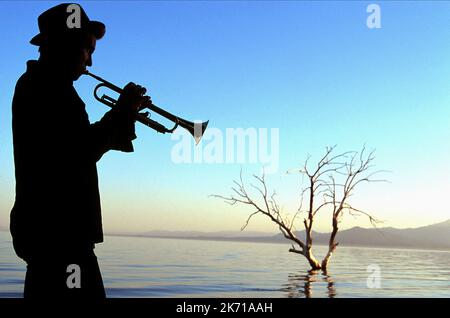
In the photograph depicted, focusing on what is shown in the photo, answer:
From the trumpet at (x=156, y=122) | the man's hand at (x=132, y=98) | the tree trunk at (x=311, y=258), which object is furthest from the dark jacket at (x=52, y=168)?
the tree trunk at (x=311, y=258)

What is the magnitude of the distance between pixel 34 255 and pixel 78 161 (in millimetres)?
373

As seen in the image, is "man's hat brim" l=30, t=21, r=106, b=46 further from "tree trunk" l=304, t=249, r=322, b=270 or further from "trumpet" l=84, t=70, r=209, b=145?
"tree trunk" l=304, t=249, r=322, b=270

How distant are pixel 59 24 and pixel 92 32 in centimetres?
13

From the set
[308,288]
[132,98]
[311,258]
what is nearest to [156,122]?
[132,98]

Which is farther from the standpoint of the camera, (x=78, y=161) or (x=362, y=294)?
(x=362, y=294)

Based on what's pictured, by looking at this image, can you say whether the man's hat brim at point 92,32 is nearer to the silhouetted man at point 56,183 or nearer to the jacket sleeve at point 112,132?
the silhouetted man at point 56,183

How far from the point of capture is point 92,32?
206 centimetres

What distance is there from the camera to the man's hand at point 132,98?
6.59 ft

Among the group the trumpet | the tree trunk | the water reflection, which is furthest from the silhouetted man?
the tree trunk

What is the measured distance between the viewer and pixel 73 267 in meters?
1.87

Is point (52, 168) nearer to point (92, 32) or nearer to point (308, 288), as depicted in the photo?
A: point (92, 32)
